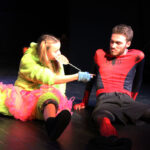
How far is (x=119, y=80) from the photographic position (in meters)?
2.24

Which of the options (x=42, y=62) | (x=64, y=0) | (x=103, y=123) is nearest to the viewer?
(x=103, y=123)

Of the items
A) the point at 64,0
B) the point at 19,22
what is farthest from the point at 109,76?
the point at 19,22

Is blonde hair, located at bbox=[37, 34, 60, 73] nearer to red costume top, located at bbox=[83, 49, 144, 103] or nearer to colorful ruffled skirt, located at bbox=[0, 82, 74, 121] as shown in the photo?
colorful ruffled skirt, located at bbox=[0, 82, 74, 121]

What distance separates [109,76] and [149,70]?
219 centimetres

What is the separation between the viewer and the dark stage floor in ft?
5.00

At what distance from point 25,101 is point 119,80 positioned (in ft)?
2.51

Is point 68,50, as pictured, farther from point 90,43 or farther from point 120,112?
point 120,112

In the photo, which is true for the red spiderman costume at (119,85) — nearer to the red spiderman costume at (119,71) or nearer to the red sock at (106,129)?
the red spiderman costume at (119,71)

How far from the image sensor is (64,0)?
6336 millimetres

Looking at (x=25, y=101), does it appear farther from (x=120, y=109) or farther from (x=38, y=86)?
(x=120, y=109)

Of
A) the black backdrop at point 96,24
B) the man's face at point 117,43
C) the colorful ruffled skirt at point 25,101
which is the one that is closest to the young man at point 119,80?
the man's face at point 117,43

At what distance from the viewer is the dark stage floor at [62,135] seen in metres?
1.52

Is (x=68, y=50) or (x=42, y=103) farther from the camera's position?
(x=68, y=50)

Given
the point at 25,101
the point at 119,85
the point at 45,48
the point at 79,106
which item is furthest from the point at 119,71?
the point at 25,101
